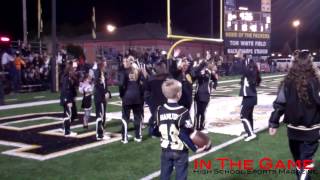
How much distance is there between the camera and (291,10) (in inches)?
2446

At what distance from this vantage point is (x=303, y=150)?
560 centimetres

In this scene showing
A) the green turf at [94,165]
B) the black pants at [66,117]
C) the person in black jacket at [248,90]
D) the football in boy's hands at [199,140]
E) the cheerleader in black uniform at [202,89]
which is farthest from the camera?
the cheerleader in black uniform at [202,89]

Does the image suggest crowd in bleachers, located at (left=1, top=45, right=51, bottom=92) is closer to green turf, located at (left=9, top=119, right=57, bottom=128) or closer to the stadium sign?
the stadium sign

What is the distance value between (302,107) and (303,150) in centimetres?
58

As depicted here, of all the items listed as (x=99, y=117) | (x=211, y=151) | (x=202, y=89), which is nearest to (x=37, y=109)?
(x=99, y=117)

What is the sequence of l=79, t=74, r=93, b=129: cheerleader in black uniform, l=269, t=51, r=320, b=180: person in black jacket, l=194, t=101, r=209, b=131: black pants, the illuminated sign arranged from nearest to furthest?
l=269, t=51, r=320, b=180: person in black jacket → l=194, t=101, r=209, b=131: black pants → l=79, t=74, r=93, b=129: cheerleader in black uniform → the illuminated sign

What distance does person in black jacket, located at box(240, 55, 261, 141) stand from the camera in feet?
32.3

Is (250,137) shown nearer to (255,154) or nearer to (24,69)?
(255,154)

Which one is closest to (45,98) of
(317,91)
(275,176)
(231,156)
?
(231,156)

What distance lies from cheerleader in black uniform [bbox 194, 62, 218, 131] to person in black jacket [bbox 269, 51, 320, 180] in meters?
4.95

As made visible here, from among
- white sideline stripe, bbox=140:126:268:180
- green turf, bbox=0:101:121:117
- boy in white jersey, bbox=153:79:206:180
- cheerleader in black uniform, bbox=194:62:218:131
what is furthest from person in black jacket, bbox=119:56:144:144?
green turf, bbox=0:101:121:117

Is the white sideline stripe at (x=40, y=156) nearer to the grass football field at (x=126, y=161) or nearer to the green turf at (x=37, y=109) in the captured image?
the grass football field at (x=126, y=161)

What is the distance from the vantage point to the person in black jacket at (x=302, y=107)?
18.0ft

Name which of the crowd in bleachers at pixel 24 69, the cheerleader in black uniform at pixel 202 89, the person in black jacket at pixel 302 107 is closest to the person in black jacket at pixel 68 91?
the cheerleader in black uniform at pixel 202 89
